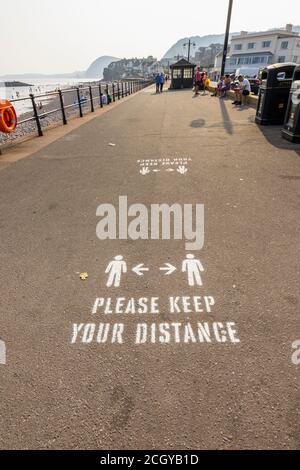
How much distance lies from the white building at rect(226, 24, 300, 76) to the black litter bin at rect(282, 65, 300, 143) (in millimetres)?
77490

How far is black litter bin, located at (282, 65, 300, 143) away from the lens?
7441mm

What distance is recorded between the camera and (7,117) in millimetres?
8625

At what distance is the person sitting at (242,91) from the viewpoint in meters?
15.1

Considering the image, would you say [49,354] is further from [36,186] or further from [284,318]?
[36,186]

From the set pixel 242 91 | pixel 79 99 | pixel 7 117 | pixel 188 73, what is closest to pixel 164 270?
Answer: pixel 7 117

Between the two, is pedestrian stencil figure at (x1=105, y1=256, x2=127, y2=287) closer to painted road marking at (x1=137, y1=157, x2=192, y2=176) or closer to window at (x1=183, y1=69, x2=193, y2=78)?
painted road marking at (x1=137, y1=157, x2=192, y2=176)

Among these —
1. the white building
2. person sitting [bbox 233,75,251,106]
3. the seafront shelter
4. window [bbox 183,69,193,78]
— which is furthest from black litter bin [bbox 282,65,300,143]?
the white building

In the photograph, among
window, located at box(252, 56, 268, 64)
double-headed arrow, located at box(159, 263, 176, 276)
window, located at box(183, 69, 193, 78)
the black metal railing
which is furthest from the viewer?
window, located at box(252, 56, 268, 64)

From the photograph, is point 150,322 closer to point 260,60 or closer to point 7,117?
point 7,117

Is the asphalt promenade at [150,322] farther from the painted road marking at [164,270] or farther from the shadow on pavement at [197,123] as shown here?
the shadow on pavement at [197,123]

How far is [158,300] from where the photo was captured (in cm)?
280

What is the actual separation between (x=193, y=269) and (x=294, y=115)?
677 cm

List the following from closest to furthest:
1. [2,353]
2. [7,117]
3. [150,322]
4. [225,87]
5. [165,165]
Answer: [2,353], [150,322], [165,165], [7,117], [225,87]
